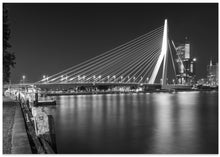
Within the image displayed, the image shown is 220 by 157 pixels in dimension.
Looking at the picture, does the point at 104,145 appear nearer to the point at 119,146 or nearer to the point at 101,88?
the point at 119,146

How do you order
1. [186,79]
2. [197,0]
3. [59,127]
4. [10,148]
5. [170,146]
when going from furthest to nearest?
[186,79]
[59,127]
[170,146]
[197,0]
[10,148]

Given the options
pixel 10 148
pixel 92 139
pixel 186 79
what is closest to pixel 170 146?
pixel 92 139

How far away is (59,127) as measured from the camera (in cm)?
1903

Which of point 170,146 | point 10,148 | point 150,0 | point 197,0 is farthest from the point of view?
point 170,146

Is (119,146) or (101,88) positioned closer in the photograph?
(119,146)

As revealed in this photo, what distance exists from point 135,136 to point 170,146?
2.70 metres

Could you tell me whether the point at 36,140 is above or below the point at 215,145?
above

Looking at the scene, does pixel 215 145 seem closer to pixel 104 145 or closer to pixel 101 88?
pixel 104 145

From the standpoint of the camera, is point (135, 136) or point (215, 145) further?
point (135, 136)

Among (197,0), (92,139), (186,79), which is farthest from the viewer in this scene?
(186,79)

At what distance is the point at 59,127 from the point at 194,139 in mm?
7922

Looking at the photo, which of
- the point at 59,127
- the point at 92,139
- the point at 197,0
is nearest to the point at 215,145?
the point at 92,139

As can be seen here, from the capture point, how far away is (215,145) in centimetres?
1336

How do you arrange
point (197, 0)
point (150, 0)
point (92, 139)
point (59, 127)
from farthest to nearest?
point (59, 127) < point (92, 139) < point (197, 0) < point (150, 0)
